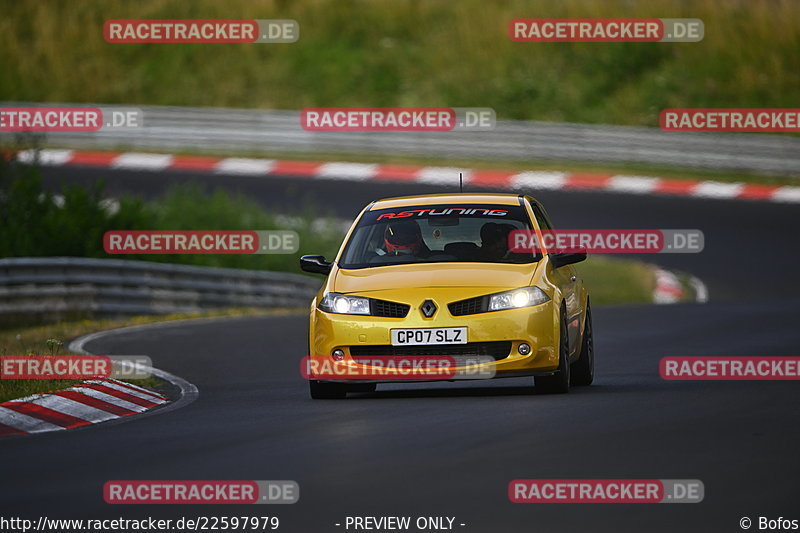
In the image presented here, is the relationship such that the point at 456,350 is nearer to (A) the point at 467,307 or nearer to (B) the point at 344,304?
(A) the point at 467,307

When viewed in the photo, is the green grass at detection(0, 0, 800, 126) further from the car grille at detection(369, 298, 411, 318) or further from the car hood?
the car grille at detection(369, 298, 411, 318)

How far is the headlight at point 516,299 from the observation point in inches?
468

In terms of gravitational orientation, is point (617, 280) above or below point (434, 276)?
below

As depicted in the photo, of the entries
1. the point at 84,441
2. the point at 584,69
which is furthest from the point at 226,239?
the point at 84,441

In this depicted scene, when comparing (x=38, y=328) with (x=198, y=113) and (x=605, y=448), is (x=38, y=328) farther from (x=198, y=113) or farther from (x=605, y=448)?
(x=198, y=113)

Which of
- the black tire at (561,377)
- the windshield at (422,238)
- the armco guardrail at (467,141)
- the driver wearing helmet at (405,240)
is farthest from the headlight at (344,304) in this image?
the armco guardrail at (467,141)

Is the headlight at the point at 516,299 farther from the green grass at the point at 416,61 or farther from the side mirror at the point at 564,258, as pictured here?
the green grass at the point at 416,61

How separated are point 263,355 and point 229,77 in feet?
95.9

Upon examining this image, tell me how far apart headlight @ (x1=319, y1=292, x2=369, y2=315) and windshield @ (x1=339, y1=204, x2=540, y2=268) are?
1.73 feet

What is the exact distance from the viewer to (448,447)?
927 centimetres

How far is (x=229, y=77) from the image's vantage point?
45.7 meters

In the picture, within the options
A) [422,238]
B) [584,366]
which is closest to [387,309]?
[422,238]

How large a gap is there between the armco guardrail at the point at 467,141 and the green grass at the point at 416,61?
14.1 feet

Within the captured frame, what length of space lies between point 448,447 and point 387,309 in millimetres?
2788
